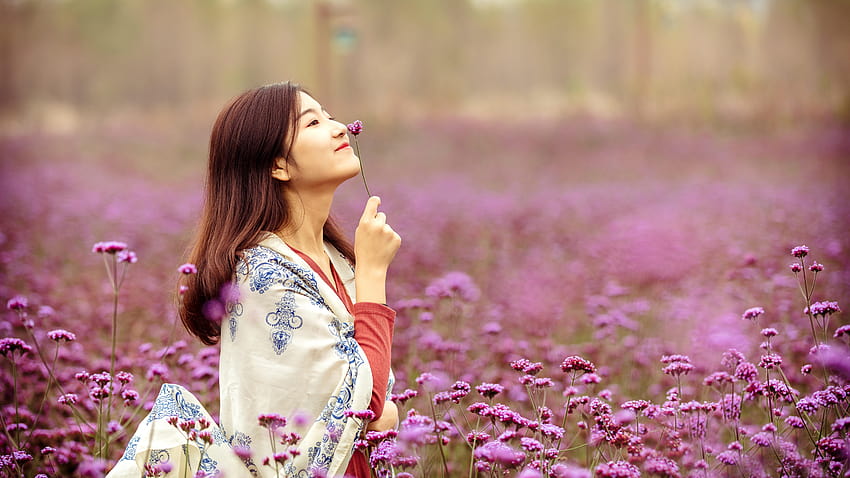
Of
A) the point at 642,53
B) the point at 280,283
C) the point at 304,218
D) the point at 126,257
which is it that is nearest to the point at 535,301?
the point at 304,218

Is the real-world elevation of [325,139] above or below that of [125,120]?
above

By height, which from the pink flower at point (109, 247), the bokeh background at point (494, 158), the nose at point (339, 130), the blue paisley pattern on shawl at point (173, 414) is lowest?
the bokeh background at point (494, 158)

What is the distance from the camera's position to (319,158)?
2.38m

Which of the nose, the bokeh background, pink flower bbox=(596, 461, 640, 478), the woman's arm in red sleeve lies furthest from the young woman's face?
pink flower bbox=(596, 461, 640, 478)

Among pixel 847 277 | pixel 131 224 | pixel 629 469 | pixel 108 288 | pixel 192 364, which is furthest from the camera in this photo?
pixel 131 224

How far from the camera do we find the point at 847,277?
464cm

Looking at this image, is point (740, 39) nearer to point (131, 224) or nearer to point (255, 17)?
point (255, 17)

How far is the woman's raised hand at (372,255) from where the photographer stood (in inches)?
91.3

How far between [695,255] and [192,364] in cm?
425

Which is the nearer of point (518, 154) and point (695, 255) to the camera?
point (695, 255)

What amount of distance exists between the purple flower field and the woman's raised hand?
0.30 m

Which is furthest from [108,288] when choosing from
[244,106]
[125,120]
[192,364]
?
[125,120]

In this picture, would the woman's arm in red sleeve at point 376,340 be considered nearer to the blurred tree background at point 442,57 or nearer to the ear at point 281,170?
the ear at point 281,170

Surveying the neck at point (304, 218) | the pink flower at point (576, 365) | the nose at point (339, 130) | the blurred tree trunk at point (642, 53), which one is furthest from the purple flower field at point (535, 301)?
the blurred tree trunk at point (642, 53)
